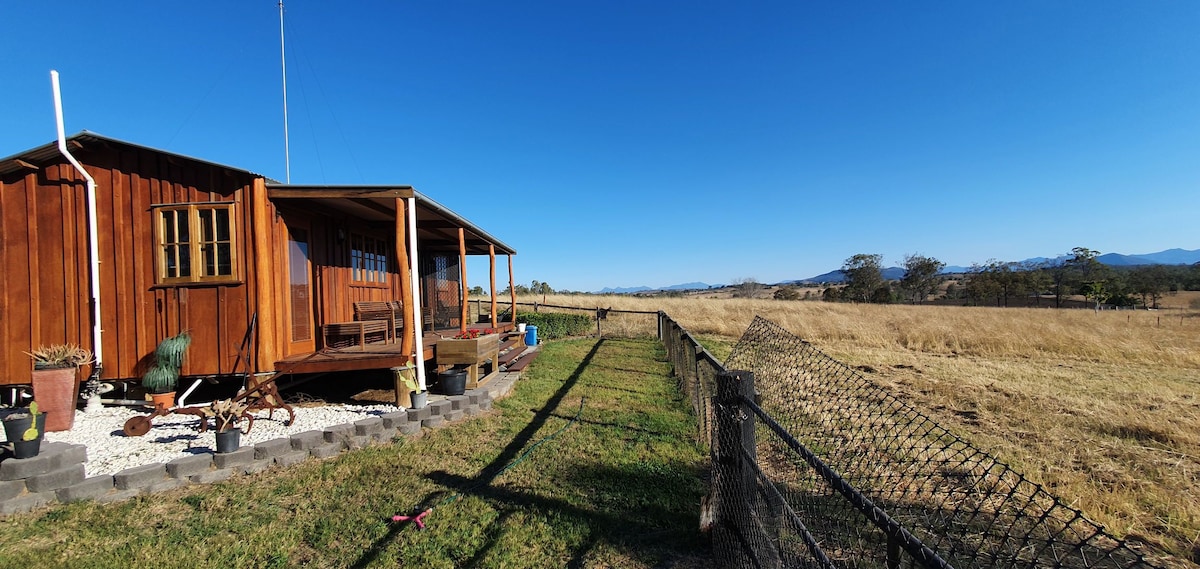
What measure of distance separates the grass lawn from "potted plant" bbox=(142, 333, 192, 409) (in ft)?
7.50

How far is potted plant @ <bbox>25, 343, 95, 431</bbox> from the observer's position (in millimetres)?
5172

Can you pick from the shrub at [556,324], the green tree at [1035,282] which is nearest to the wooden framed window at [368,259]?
the shrub at [556,324]

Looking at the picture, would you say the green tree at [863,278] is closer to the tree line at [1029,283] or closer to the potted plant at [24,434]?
the tree line at [1029,283]

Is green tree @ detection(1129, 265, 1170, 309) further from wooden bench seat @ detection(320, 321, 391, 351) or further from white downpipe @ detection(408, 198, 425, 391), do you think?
wooden bench seat @ detection(320, 321, 391, 351)

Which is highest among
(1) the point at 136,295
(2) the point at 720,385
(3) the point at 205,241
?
(3) the point at 205,241

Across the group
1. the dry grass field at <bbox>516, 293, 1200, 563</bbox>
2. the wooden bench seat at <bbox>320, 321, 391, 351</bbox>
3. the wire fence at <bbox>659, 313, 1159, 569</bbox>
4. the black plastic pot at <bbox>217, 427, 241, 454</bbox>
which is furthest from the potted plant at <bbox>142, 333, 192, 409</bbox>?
the dry grass field at <bbox>516, 293, 1200, 563</bbox>

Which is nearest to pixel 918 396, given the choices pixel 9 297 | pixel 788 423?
pixel 788 423

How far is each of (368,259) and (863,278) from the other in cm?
4532

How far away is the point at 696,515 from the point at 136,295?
22.1 feet

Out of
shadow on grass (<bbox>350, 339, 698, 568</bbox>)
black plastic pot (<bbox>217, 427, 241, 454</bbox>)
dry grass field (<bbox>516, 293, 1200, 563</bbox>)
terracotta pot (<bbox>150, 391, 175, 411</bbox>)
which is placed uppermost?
terracotta pot (<bbox>150, 391, 175, 411</bbox>)

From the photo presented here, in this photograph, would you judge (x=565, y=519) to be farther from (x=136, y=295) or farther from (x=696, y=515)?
(x=136, y=295)

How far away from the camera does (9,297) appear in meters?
5.83

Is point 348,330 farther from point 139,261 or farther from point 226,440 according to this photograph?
point 226,440

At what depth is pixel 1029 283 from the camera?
41.2 meters
